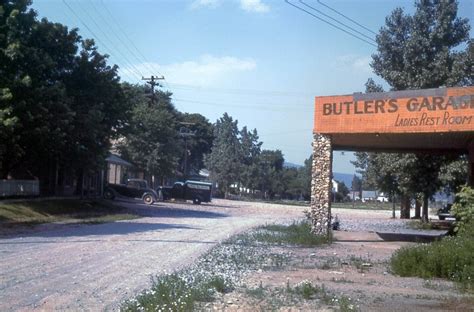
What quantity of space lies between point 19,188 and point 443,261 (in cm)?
2842

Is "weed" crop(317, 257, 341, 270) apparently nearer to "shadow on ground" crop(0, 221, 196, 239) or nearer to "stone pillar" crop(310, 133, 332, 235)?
"stone pillar" crop(310, 133, 332, 235)

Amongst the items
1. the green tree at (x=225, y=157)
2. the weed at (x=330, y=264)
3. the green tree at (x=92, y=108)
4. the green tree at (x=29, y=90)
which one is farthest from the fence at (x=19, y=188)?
the green tree at (x=225, y=157)

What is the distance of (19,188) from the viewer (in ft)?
127

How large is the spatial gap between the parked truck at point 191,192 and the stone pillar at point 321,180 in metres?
37.0

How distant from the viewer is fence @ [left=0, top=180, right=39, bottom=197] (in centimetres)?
3653

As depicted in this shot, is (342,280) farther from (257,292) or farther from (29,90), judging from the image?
(29,90)

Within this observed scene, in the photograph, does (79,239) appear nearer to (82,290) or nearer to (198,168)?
(82,290)

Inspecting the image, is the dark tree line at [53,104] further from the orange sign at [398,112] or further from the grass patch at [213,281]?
the orange sign at [398,112]

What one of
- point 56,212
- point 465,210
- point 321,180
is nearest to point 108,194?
point 56,212

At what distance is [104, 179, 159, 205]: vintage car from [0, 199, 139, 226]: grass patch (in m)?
10.3

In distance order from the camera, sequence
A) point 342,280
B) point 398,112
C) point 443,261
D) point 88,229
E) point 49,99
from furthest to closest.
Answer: point 49,99, point 88,229, point 398,112, point 443,261, point 342,280

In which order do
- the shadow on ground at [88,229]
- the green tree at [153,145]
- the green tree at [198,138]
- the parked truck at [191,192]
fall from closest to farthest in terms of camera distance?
the shadow on ground at [88,229], the parked truck at [191,192], the green tree at [153,145], the green tree at [198,138]

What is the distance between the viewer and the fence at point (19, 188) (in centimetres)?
3653

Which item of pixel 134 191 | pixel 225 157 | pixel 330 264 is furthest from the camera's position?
pixel 225 157
